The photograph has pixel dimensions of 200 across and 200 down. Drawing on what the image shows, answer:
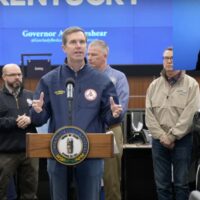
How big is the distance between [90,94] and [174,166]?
5.02 ft

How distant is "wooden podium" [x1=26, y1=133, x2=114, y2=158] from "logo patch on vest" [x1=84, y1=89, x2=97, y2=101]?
290 millimetres

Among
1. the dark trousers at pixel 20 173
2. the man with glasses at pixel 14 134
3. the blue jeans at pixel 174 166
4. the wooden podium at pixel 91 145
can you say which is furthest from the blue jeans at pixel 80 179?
the dark trousers at pixel 20 173

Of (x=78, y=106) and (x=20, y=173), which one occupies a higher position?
(x=78, y=106)

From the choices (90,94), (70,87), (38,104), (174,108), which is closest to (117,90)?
(174,108)

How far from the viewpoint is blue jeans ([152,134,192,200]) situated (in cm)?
398

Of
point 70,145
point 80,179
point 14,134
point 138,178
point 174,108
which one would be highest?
point 174,108

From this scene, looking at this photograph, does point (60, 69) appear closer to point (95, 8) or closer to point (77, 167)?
point (77, 167)

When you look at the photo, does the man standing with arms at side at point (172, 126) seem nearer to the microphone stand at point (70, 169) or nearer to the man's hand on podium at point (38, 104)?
the microphone stand at point (70, 169)

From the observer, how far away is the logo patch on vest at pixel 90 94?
2826 mm

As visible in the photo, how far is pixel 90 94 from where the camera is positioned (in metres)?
2.83

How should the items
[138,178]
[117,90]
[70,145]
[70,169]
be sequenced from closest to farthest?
[70,145], [70,169], [117,90], [138,178]

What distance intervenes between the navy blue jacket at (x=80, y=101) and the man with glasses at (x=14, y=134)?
58.0 inches

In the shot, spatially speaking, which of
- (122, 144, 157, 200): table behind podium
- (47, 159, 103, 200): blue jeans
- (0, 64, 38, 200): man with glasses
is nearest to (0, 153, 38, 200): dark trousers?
(0, 64, 38, 200): man with glasses

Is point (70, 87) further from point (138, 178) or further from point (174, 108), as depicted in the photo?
point (138, 178)
